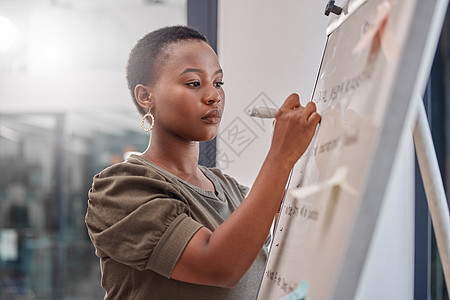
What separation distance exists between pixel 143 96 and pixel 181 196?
0.30 metres

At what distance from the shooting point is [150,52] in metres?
1.07

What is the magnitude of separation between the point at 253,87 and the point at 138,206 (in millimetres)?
834

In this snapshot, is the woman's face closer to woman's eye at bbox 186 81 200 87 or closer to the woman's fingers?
woman's eye at bbox 186 81 200 87

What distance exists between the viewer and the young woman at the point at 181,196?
73 centimetres

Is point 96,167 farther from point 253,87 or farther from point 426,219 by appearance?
point 426,219

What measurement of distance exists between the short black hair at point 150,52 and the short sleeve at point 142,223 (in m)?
0.28

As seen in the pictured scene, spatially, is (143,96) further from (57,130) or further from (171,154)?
(57,130)

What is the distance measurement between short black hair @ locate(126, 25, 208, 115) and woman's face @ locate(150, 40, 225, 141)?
2 centimetres

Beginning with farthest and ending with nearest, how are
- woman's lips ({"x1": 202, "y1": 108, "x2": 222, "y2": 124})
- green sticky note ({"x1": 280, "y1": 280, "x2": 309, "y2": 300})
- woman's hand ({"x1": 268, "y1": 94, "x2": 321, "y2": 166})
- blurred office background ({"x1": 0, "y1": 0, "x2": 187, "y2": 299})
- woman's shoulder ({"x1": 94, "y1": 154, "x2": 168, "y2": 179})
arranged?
blurred office background ({"x1": 0, "y1": 0, "x2": 187, "y2": 299}), woman's lips ({"x1": 202, "y1": 108, "x2": 222, "y2": 124}), woman's shoulder ({"x1": 94, "y1": 154, "x2": 168, "y2": 179}), woman's hand ({"x1": 268, "y1": 94, "x2": 321, "y2": 166}), green sticky note ({"x1": 280, "y1": 280, "x2": 309, "y2": 300})

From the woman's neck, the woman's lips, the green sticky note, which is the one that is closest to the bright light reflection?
the woman's neck

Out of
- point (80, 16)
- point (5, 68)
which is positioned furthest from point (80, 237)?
point (80, 16)

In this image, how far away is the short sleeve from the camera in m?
0.79

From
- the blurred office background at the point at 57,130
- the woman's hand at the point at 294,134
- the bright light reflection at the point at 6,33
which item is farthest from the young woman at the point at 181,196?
the bright light reflection at the point at 6,33

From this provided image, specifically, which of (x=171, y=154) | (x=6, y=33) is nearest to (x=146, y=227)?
(x=171, y=154)
